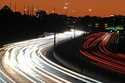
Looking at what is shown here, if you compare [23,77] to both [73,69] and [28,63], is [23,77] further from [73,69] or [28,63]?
[28,63]

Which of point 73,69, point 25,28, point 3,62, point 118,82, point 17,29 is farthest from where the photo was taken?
point 25,28

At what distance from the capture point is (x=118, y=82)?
30672mm

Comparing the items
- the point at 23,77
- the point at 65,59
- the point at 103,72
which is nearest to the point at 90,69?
the point at 103,72

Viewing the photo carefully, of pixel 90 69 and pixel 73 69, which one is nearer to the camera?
pixel 90 69

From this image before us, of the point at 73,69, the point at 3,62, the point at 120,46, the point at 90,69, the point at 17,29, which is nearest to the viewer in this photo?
the point at 90,69

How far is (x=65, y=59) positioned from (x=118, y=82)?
19.7m

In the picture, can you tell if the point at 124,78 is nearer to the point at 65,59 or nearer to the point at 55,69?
the point at 55,69

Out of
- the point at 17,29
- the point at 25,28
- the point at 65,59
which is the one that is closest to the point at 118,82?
the point at 65,59

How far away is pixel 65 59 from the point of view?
49844mm

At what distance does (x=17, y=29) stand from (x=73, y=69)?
2886 inches

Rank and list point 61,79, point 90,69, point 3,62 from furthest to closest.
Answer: point 3,62 < point 90,69 < point 61,79

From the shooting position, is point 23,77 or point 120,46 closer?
point 23,77

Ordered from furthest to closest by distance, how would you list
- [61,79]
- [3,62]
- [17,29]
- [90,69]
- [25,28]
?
[25,28] < [17,29] < [3,62] < [90,69] < [61,79]

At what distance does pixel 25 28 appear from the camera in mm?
122188
